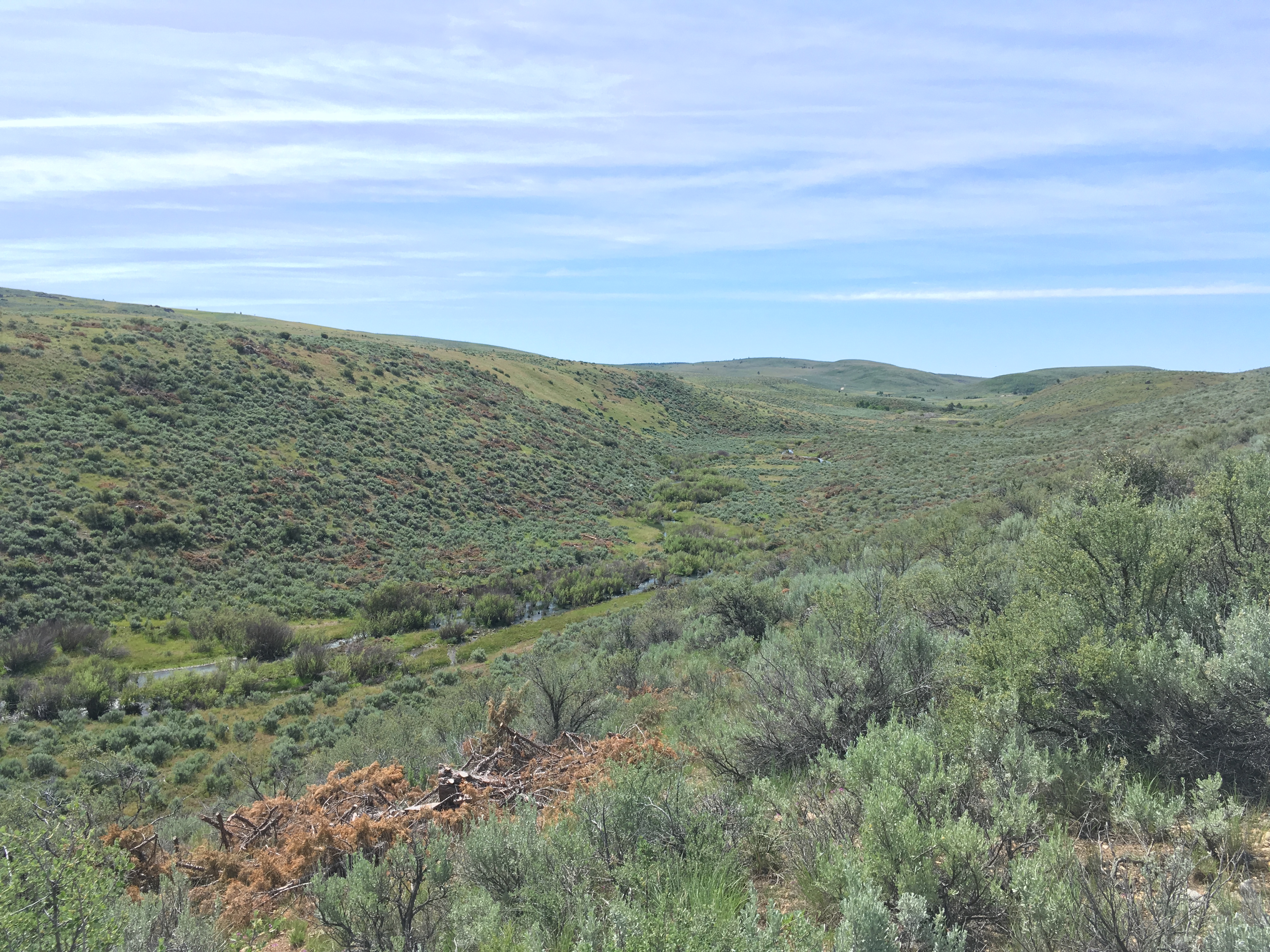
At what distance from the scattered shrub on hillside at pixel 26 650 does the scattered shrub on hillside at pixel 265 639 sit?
4.93 metres

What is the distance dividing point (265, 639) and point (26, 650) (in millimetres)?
5947

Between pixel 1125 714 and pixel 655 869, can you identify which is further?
pixel 1125 714

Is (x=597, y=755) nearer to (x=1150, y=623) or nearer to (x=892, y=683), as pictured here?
(x=892, y=683)

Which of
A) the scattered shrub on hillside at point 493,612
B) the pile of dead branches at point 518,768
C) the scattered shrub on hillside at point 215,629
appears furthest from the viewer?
the scattered shrub on hillside at point 493,612

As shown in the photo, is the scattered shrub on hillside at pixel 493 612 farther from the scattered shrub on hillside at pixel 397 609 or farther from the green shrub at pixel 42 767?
the green shrub at pixel 42 767

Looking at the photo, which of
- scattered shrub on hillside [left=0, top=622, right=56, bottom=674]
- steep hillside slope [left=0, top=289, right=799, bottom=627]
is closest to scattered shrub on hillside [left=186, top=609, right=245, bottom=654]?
steep hillside slope [left=0, top=289, right=799, bottom=627]

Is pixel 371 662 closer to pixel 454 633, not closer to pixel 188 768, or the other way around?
pixel 454 633

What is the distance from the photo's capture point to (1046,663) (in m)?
4.89

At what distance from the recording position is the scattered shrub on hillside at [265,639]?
21188mm

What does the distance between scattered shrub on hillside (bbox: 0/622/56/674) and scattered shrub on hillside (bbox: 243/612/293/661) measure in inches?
194

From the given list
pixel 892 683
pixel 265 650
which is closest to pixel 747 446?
pixel 265 650

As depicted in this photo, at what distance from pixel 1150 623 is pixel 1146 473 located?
33.4 ft

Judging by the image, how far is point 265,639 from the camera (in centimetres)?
2145

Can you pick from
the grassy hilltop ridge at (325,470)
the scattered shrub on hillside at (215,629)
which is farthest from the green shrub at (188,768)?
the grassy hilltop ridge at (325,470)
